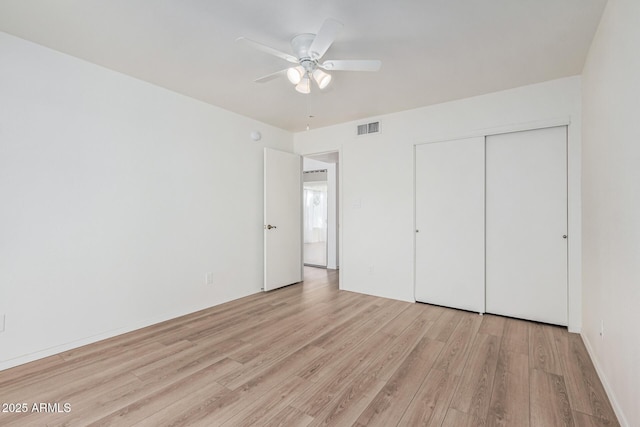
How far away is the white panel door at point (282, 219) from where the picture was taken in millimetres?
4281

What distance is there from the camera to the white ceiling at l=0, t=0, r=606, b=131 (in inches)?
75.0

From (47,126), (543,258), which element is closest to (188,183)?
(47,126)

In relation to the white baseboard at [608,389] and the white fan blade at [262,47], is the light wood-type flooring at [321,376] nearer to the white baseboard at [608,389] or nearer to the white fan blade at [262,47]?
the white baseboard at [608,389]

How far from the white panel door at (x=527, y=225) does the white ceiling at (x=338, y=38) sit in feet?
2.32

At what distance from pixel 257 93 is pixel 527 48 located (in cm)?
255

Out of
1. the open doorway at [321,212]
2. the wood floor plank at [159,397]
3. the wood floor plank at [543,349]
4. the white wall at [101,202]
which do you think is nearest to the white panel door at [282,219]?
the white wall at [101,202]

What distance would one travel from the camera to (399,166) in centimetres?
391

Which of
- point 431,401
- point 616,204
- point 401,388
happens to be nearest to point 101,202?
point 401,388

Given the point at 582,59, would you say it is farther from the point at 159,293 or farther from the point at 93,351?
the point at 93,351

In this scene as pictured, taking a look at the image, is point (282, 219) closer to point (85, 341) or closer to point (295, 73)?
point (295, 73)

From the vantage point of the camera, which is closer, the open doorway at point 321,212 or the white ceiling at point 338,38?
the white ceiling at point 338,38

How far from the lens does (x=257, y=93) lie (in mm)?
3281

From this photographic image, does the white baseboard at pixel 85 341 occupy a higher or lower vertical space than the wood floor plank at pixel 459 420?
higher

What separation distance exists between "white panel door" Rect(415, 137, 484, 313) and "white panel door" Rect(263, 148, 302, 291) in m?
1.91
